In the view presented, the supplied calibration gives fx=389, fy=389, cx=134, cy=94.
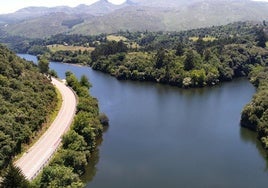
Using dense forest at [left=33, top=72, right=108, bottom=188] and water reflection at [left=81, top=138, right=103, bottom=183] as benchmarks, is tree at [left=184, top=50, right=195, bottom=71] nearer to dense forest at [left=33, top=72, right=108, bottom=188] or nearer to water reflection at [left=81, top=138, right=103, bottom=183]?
dense forest at [left=33, top=72, right=108, bottom=188]

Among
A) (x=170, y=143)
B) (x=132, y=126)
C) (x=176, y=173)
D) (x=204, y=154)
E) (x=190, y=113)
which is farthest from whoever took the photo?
(x=190, y=113)

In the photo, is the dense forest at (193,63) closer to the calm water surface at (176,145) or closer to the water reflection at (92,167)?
Result: the calm water surface at (176,145)

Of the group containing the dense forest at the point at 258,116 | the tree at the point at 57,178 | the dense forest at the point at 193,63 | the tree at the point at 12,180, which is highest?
the tree at the point at 12,180

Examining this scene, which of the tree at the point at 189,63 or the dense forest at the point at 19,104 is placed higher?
the dense forest at the point at 19,104

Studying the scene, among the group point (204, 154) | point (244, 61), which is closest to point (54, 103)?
point (204, 154)

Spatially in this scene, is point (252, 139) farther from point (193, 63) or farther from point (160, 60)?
point (160, 60)

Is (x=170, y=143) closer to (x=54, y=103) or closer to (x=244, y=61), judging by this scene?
(x=54, y=103)

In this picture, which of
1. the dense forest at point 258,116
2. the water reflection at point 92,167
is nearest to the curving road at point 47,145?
the water reflection at point 92,167
